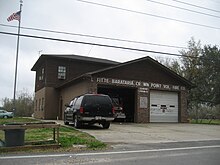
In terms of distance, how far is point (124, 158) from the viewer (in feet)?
30.3

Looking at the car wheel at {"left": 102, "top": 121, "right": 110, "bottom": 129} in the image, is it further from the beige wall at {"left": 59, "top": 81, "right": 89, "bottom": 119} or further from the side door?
the beige wall at {"left": 59, "top": 81, "right": 89, "bottom": 119}

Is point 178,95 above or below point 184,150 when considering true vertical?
above

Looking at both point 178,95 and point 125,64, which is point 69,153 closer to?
point 125,64

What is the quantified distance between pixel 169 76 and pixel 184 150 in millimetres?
18671

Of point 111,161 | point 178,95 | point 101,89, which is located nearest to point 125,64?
point 101,89

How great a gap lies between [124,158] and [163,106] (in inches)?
774

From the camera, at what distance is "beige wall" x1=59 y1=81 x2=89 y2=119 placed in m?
25.6

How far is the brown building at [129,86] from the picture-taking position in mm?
26489

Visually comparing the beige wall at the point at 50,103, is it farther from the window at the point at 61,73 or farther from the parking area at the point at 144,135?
the parking area at the point at 144,135

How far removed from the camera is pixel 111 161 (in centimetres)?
873

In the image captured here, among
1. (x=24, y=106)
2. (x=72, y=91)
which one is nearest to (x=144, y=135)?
(x=72, y=91)

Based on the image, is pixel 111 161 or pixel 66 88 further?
pixel 66 88

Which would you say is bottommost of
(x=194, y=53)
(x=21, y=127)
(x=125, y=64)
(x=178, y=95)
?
(x=21, y=127)

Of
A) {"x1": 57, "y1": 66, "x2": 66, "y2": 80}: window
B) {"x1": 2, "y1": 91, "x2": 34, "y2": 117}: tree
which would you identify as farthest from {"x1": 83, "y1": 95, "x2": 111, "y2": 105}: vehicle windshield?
{"x1": 2, "y1": 91, "x2": 34, "y2": 117}: tree
